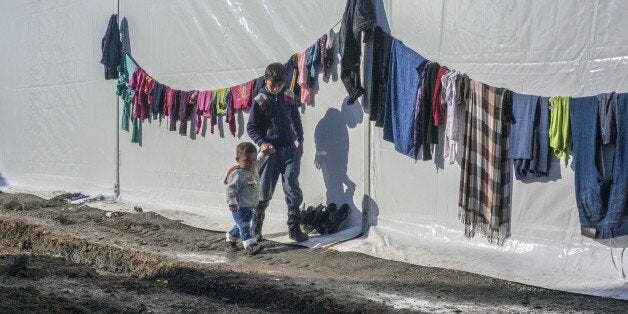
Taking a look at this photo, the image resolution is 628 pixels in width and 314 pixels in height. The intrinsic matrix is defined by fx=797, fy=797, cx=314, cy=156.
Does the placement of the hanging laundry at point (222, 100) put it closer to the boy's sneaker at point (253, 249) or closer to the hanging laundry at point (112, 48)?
the boy's sneaker at point (253, 249)

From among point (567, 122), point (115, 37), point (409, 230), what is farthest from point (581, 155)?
point (115, 37)

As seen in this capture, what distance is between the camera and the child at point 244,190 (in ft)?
24.4

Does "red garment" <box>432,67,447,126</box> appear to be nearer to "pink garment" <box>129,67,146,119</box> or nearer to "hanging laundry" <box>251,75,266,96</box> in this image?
"hanging laundry" <box>251,75,266,96</box>

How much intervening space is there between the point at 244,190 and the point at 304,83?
1342mm

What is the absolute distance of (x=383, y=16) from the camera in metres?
7.59

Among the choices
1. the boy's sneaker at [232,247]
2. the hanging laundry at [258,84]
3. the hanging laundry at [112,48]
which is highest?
the hanging laundry at [112,48]

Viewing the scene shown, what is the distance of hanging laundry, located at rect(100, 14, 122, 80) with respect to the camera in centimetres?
1101

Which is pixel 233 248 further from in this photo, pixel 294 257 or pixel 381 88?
pixel 381 88

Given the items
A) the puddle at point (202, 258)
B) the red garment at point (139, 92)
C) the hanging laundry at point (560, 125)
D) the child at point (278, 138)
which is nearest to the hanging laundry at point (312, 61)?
the child at point (278, 138)

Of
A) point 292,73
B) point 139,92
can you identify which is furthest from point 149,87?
point 292,73

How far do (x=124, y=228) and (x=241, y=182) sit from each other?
2388 millimetres

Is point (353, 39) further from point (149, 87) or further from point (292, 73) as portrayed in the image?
point (149, 87)

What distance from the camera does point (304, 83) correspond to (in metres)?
8.11

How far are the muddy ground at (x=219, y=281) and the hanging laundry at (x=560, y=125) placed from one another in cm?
112
